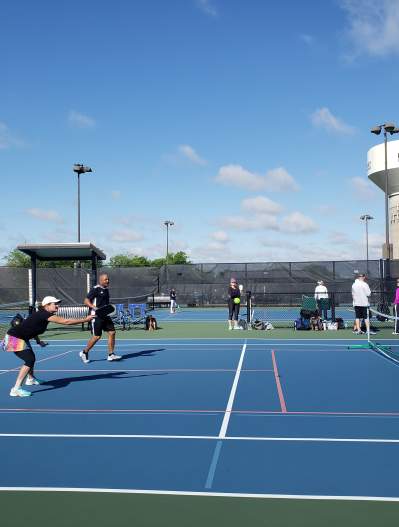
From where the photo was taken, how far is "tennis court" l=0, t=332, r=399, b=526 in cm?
405

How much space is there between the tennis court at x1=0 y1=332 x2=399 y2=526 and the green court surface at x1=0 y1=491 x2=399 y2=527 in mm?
14

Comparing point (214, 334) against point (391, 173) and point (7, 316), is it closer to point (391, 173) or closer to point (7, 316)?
point (7, 316)

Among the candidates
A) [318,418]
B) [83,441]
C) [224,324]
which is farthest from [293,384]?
[224,324]

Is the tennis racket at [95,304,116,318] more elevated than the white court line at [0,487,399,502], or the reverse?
the tennis racket at [95,304,116,318]

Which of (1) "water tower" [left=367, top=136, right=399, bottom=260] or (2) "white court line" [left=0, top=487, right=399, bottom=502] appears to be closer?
(2) "white court line" [left=0, top=487, right=399, bottom=502]

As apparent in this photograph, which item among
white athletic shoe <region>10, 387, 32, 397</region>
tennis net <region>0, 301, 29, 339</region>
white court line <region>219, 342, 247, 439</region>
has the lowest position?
white court line <region>219, 342, 247, 439</region>

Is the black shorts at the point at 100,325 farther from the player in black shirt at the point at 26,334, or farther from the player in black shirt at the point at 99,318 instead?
the player in black shirt at the point at 26,334

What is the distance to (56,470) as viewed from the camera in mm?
4875

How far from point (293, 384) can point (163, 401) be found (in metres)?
2.32

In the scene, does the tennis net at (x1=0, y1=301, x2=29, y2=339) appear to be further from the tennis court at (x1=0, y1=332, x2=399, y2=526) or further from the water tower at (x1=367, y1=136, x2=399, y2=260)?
the water tower at (x1=367, y1=136, x2=399, y2=260)

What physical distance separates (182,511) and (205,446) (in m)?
1.56

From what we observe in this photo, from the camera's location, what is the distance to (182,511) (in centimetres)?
397

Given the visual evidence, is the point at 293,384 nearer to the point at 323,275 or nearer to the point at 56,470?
the point at 56,470

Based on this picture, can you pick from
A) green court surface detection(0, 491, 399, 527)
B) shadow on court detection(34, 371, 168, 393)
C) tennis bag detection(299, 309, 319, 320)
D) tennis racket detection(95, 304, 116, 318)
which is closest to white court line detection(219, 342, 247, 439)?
shadow on court detection(34, 371, 168, 393)
